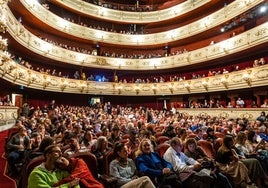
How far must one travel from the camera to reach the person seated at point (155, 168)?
2.90 m

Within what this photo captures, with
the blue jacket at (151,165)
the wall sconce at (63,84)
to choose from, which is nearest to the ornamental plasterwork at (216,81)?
the wall sconce at (63,84)

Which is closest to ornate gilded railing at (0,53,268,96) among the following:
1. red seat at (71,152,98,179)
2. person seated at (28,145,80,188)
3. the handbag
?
red seat at (71,152,98,179)

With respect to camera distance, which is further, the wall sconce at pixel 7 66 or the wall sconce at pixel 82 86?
the wall sconce at pixel 82 86

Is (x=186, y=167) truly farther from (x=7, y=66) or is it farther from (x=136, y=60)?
(x=136, y=60)

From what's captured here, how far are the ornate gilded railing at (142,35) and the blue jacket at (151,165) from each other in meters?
10.1

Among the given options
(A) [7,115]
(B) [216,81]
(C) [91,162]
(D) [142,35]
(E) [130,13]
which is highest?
(E) [130,13]

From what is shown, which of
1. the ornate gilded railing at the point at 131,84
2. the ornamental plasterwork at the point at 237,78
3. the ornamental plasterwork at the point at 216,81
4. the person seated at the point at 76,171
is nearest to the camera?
the person seated at the point at 76,171

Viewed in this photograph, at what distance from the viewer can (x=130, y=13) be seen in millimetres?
19234

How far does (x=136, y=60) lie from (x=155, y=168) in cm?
1578

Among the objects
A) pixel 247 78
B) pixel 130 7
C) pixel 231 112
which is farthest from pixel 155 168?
pixel 130 7

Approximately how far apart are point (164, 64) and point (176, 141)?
48.7 feet

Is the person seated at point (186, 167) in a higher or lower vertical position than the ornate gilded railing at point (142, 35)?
lower

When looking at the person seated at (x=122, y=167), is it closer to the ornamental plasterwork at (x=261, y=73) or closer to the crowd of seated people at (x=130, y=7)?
the ornamental plasterwork at (x=261, y=73)

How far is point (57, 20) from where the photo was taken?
14656 mm
